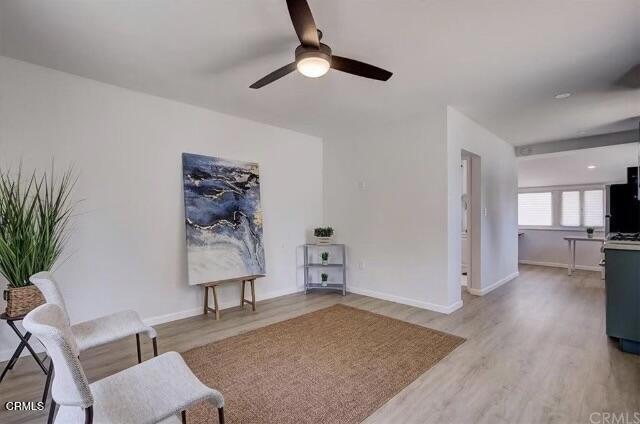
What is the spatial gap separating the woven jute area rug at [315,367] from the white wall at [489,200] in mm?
1272

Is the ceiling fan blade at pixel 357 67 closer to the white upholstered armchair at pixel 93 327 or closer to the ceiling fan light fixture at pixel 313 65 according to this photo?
the ceiling fan light fixture at pixel 313 65

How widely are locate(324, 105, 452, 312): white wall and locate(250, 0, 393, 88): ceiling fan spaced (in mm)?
1879

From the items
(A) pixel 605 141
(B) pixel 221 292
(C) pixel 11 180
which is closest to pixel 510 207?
(A) pixel 605 141

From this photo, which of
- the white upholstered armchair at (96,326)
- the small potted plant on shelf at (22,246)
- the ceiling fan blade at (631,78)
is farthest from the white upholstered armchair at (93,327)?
the ceiling fan blade at (631,78)

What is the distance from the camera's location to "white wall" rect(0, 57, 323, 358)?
264 cm

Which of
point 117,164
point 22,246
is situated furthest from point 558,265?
point 22,246

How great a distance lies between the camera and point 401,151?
411 cm

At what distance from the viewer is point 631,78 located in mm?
2875

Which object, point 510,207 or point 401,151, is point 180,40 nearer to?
point 401,151

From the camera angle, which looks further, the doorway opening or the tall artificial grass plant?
the doorway opening

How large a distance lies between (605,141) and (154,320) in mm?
6772

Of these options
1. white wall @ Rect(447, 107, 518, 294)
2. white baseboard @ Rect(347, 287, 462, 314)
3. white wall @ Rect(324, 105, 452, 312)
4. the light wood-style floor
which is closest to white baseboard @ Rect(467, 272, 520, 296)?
white wall @ Rect(447, 107, 518, 294)

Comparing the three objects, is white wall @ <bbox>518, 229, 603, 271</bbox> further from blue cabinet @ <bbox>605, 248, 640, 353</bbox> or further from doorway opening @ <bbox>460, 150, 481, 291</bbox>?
blue cabinet @ <bbox>605, 248, 640, 353</bbox>

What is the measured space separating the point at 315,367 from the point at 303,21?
7.88ft
